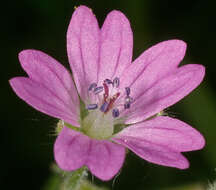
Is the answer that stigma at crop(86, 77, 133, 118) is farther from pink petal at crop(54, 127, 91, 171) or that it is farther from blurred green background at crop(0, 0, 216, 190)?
blurred green background at crop(0, 0, 216, 190)

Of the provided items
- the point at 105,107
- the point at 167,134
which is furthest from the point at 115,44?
the point at 167,134

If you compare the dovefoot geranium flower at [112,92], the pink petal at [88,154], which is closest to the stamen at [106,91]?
the dovefoot geranium flower at [112,92]

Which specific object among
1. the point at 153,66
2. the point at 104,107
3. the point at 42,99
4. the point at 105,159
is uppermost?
the point at 42,99

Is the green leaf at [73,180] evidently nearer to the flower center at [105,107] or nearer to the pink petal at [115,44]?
the flower center at [105,107]

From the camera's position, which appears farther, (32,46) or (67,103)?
Result: (32,46)

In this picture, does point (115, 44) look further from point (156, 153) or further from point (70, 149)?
point (70, 149)

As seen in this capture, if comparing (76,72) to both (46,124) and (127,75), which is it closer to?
(127,75)

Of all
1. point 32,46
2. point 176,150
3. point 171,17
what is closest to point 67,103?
point 176,150
